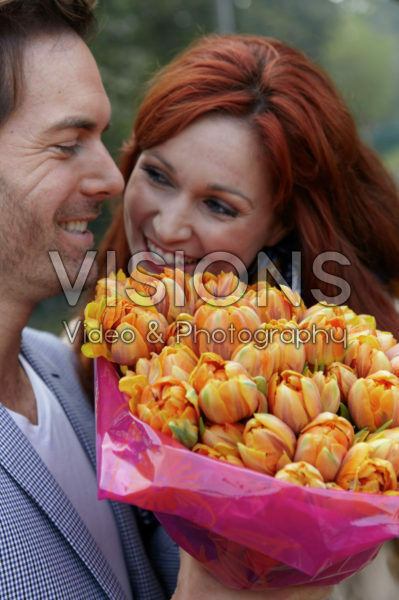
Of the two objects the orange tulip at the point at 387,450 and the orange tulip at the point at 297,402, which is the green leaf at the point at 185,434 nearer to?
the orange tulip at the point at 297,402

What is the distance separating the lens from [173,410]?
4.24 feet

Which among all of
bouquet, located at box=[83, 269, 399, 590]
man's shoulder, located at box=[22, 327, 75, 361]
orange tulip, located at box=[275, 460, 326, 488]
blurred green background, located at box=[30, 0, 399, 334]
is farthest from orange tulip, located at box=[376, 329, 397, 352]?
blurred green background, located at box=[30, 0, 399, 334]

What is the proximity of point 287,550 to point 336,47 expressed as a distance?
17.0 metres

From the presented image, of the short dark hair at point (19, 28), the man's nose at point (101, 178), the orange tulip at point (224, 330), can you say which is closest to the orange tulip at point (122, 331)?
the orange tulip at point (224, 330)

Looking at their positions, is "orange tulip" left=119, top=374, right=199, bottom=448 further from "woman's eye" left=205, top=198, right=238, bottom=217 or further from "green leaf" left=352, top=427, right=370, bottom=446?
"woman's eye" left=205, top=198, right=238, bottom=217

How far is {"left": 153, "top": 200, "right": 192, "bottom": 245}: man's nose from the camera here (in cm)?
259

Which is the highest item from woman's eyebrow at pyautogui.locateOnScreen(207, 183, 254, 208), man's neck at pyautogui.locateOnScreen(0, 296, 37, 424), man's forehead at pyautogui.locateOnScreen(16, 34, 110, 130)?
man's forehead at pyautogui.locateOnScreen(16, 34, 110, 130)

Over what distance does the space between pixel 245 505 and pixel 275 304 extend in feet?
1.80

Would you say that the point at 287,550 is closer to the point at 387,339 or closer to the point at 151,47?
the point at 387,339

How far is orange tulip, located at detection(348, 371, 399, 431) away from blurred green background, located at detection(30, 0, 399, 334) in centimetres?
603

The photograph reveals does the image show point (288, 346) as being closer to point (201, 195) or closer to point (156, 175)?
point (201, 195)

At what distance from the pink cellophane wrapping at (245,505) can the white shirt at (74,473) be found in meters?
0.81

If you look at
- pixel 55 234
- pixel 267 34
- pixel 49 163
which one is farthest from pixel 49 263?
pixel 267 34

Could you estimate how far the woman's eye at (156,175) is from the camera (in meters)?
2.70
